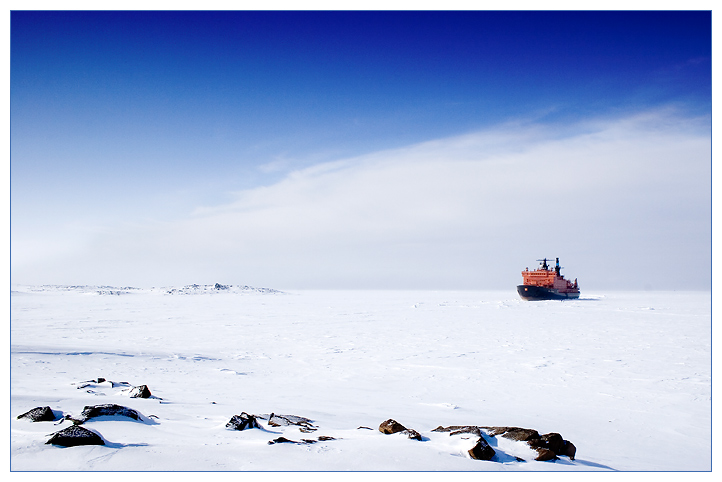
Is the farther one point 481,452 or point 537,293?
point 537,293

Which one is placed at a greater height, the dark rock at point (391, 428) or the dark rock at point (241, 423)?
the dark rock at point (241, 423)

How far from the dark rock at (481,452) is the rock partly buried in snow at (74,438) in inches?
136

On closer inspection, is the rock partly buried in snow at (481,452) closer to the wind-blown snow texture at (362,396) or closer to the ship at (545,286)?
the wind-blown snow texture at (362,396)

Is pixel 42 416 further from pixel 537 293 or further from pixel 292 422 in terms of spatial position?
pixel 537 293

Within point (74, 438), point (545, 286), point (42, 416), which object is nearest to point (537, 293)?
point (545, 286)

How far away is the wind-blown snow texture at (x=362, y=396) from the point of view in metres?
3.96

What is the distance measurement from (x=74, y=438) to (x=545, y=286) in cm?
5926

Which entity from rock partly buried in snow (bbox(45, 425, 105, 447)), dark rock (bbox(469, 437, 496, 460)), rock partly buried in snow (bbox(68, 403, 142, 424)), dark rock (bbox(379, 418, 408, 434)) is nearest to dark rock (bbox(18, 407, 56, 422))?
rock partly buried in snow (bbox(68, 403, 142, 424))

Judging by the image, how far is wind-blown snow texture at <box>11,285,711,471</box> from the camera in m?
3.96

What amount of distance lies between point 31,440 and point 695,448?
7.78 meters

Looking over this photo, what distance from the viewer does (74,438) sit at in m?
3.72

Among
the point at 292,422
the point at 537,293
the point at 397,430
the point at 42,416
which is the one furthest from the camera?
the point at 537,293

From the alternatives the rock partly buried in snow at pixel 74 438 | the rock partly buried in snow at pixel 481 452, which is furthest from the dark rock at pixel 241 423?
the rock partly buried in snow at pixel 481 452

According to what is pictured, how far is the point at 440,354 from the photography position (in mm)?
12688
